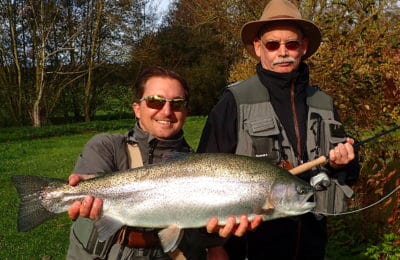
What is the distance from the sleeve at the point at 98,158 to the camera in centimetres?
333

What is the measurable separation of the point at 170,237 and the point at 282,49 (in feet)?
5.08

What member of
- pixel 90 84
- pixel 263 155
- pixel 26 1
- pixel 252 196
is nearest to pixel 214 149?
pixel 263 155

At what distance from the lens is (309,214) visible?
3668 millimetres

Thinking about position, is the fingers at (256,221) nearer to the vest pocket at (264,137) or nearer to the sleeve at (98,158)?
the vest pocket at (264,137)

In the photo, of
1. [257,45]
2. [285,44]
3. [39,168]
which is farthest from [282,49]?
[39,168]

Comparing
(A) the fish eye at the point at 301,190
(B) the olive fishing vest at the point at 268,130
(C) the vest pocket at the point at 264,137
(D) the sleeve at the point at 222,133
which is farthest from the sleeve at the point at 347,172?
(D) the sleeve at the point at 222,133

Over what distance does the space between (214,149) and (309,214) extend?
2.65ft

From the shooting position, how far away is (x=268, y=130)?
3.53 metres

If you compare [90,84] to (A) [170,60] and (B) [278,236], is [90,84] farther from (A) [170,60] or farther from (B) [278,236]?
(B) [278,236]

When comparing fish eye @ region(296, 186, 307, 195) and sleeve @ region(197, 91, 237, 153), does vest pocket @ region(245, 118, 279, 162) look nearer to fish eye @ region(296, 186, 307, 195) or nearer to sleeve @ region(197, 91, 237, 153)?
sleeve @ region(197, 91, 237, 153)

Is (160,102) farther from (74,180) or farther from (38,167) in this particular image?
(38,167)

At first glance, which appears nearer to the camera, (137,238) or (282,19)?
(137,238)

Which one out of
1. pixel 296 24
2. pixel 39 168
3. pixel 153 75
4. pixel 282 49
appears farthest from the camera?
pixel 39 168

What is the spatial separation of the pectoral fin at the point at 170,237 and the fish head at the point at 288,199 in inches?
21.3
